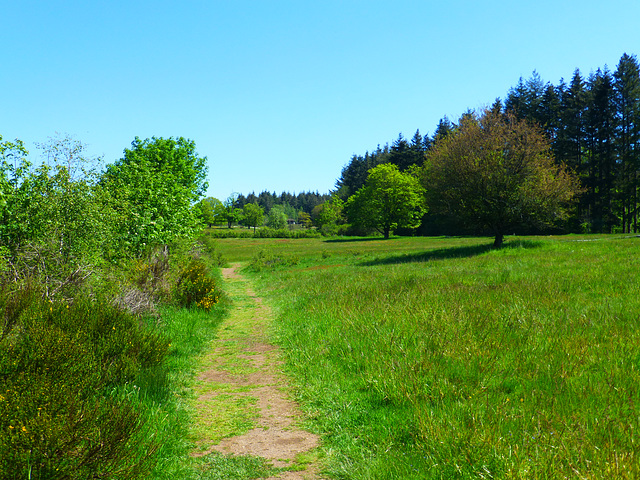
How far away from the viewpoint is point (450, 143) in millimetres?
25688

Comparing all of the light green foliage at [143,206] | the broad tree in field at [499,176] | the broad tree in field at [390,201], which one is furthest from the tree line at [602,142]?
the light green foliage at [143,206]

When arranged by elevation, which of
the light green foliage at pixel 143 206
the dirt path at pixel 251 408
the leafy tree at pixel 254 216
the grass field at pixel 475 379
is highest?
the leafy tree at pixel 254 216

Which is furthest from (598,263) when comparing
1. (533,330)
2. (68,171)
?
(68,171)

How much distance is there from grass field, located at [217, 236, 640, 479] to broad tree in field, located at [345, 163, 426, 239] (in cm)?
5664

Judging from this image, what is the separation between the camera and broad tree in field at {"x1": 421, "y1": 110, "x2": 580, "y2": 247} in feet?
79.4

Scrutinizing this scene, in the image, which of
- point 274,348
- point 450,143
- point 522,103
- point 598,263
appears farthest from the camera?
point 522,103

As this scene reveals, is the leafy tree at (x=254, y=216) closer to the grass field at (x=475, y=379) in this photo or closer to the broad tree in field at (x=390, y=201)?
the broad tree in field at (x=390, y=201)

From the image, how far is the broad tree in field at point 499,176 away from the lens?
79.4 feet

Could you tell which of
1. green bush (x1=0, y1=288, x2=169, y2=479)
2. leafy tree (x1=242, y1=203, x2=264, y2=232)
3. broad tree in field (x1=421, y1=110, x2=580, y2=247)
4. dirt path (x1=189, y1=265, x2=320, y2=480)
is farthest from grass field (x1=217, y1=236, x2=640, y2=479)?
leafy tree (x1=242, y1=203, x2=264, y2=232)

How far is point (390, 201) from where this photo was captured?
68.5m

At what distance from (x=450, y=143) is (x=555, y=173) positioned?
8119 mm

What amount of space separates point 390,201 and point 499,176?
146 ft

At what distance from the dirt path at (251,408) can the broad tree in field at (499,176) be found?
19286 mm

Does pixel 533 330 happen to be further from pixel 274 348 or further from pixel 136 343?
pixel 136 343
